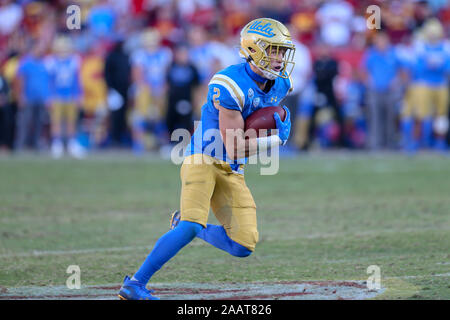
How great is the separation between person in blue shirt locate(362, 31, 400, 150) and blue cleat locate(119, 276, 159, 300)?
905cm

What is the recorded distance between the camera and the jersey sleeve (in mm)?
4379

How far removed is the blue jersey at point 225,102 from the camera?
440cm

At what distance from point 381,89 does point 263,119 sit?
865cm

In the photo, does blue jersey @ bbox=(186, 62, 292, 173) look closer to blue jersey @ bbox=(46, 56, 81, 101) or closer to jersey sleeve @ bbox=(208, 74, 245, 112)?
jersey sleeve @ bbox=(208, 74, 245, 112)

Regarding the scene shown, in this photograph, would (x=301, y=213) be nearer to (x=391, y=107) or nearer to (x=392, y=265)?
(x=392, y=265)

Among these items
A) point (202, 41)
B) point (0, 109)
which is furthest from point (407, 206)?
point (0, 109)

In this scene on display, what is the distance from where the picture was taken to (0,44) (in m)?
14.8

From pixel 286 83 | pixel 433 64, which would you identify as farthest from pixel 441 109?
pixel 286 83

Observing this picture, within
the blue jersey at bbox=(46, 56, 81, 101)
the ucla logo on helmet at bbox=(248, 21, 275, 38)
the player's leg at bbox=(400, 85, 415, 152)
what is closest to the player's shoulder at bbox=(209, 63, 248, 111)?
the ucla logo on helmet at bbox=(248, 21, 275, 38)

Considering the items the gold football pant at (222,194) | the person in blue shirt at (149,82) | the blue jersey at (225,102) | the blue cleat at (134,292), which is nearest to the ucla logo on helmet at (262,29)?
the blue jersey at (225,102)

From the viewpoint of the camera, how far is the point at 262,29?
4648 millimetres

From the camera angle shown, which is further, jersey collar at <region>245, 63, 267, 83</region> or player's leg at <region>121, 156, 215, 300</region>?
jersey collar at <region>245, 63, 267, 83</region>

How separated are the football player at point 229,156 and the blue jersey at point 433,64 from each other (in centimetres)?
821
